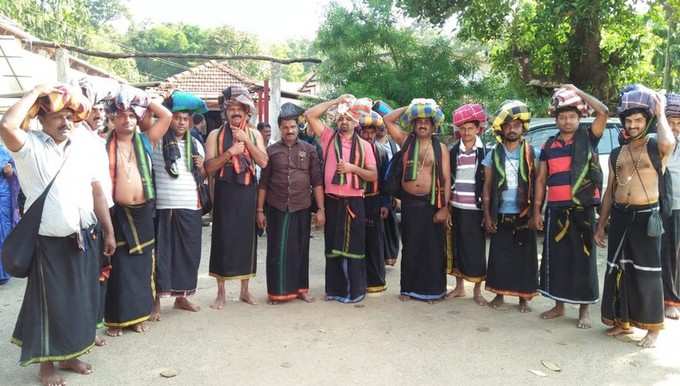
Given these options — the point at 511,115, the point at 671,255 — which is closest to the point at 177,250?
the point at 511,115

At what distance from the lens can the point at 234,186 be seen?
17.0ft

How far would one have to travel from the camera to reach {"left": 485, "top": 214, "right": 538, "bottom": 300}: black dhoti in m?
5.15

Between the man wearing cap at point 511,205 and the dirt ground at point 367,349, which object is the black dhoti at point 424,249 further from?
the man wearing cap at point 511,205

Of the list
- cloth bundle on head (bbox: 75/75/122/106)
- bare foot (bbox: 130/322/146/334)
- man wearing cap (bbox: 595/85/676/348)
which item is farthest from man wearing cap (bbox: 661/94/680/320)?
cloth bundle on head (bbox: 75/75/122/106)

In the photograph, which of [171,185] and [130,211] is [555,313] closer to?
[171,185]

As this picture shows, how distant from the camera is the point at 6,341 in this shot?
443 cm

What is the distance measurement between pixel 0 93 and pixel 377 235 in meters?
10.3

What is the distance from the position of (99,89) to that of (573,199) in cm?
383

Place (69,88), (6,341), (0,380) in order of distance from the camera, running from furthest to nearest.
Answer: (6,341)
(0,380)
(69,88)

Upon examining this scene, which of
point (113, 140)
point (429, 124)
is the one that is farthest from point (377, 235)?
point (113, 140)

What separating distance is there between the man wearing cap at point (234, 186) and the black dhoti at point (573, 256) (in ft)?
8.56

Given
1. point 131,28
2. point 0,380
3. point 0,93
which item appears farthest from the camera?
point 131,28

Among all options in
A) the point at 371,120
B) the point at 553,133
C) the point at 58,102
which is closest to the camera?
the point at 58,102

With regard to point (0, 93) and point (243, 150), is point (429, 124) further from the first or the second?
point (0, 93)
